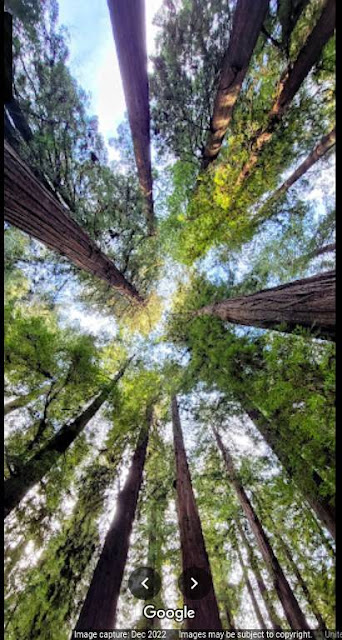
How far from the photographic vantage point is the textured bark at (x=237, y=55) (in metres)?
3.88

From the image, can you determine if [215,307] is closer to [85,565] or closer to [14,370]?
[14,370]

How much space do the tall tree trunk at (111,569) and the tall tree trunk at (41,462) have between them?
171 centimetres

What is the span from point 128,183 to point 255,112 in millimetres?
3741

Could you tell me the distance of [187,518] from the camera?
4766 mm

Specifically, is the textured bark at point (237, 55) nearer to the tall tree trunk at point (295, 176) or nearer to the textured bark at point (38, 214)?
the tall tree trunk at point (295, 176)

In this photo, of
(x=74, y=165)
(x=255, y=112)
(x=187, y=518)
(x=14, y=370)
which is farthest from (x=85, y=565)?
(x=255, y=112)

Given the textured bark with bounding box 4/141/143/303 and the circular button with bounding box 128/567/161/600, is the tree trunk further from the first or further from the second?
the circular button with bounding box 128/567/161/600

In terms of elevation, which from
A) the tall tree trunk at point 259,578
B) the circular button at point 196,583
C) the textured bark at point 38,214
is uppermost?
the textured bark at point 38,214

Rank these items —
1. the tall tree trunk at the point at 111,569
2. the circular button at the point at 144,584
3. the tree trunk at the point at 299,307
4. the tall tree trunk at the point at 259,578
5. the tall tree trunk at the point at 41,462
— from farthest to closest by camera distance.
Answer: the tall tree trunk at the point at 259,578 → the circular button at the point at 144,584 → the tall tree trunk at the point at 41,462 → the tall tree trunk at the point at 111,569 → the tree trunk at the point at 299,307

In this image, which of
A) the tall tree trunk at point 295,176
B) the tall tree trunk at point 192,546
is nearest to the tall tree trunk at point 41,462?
the tall tree trunk at point 192,546

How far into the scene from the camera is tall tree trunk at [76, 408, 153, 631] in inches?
140

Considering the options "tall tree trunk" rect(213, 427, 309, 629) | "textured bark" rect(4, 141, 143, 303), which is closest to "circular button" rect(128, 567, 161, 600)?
"tall tree trunk" rect(213, 427, 309, 629)

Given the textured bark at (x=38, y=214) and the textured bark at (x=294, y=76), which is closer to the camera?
the textured bark at (x=38, y=214)

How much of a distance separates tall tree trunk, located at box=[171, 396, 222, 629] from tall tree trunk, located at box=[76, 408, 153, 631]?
1.09 meters
